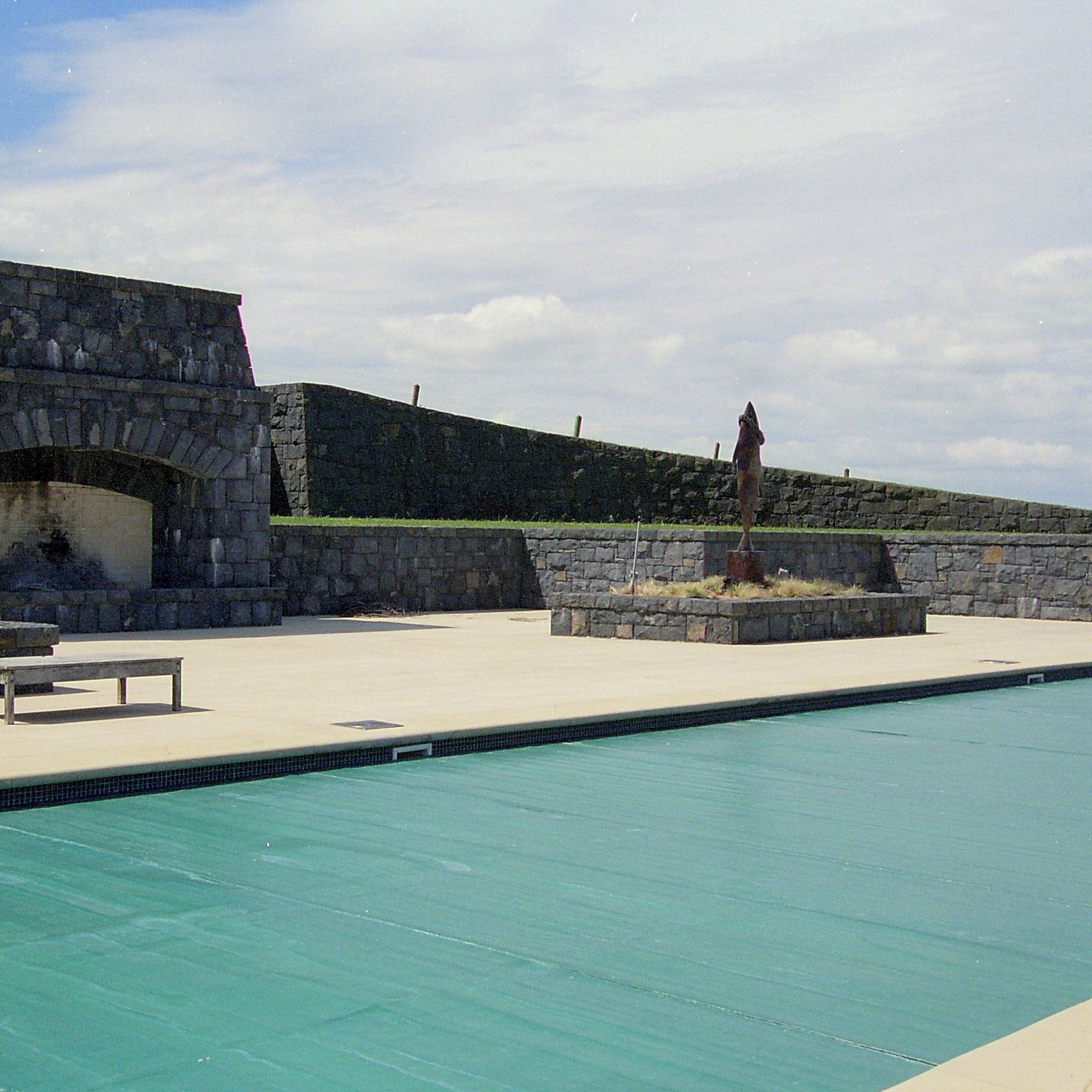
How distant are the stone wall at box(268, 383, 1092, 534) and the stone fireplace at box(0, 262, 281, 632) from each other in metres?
5.50

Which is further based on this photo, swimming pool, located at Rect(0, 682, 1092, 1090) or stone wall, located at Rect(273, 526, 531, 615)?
stone wall, located at Rect(273, 526, 531, 615)

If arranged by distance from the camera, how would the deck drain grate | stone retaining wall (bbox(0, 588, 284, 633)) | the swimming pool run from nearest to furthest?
the swimming pool < the deck drain grate < stone retaining wall (bbox(0, 588, 284, 633))

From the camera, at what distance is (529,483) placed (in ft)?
83.6

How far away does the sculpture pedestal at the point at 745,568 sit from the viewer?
664 inches

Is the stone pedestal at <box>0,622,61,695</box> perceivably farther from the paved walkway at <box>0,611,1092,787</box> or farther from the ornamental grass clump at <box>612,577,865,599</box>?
the ornamental grass clump at <box>612,577,865,599</box>

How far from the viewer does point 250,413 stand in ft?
55.4

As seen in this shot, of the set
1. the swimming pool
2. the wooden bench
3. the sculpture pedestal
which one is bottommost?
the swimming pool

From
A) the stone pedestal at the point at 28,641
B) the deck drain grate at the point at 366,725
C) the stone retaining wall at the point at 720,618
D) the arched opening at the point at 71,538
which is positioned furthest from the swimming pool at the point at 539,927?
the arched opening at the point at 71,538

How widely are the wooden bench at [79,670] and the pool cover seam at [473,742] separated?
1631 millimetres

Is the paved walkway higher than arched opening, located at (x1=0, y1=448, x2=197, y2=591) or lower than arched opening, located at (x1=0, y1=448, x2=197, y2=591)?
lower

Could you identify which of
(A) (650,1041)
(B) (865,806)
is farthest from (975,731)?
(A) (650,1041)

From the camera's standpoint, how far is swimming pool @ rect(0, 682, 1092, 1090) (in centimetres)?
392

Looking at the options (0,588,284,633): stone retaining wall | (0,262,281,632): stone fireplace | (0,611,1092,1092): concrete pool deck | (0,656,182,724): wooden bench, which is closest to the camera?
(0,611,1092,1092): concrete pool deck

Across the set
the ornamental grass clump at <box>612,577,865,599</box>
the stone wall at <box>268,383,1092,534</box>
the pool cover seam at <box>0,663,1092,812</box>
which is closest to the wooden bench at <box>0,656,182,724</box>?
the pool cover seam at <box>0,663,1092,812</box>
